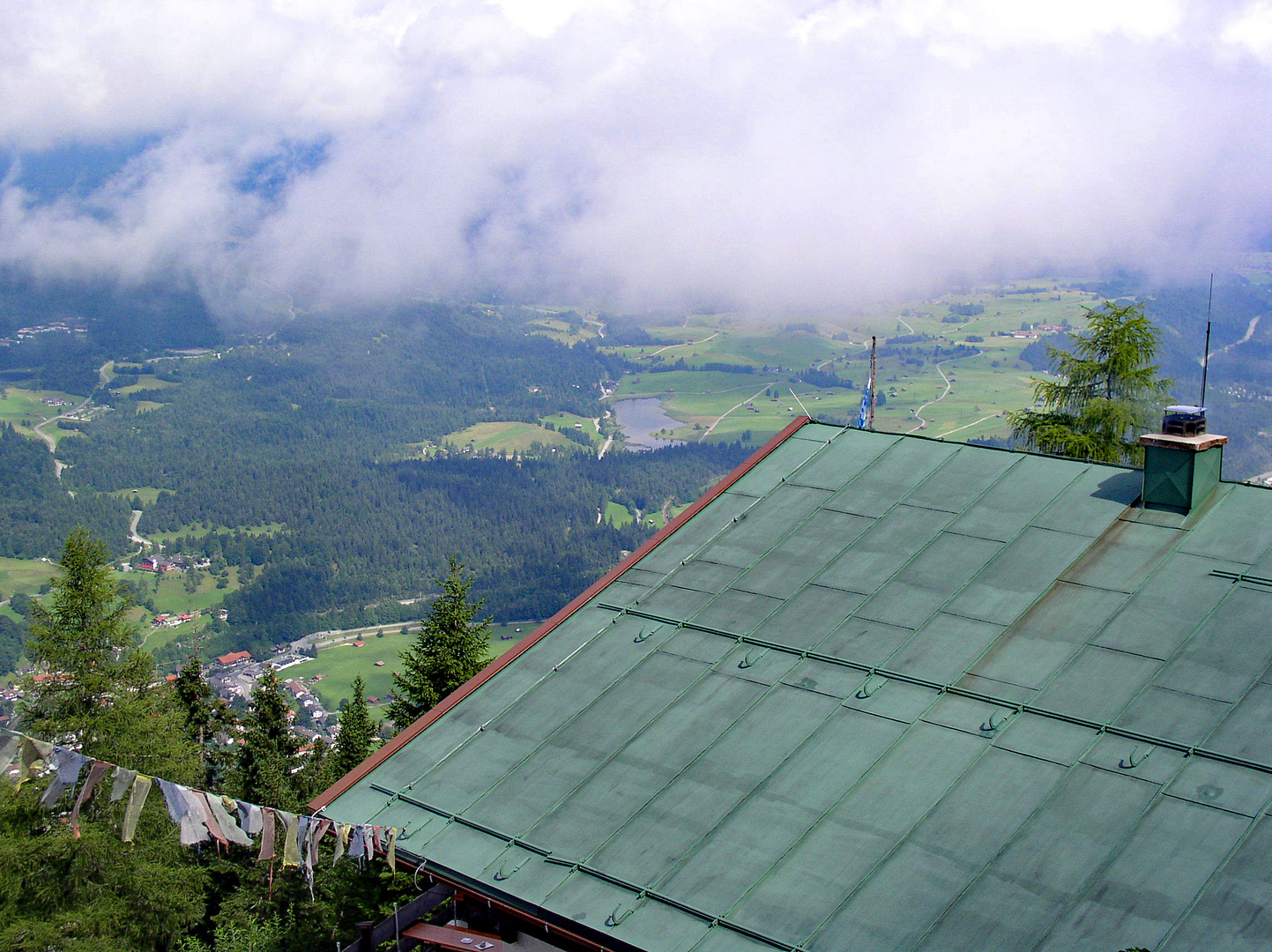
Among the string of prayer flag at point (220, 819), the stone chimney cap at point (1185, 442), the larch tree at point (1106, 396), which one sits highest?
the stone chimney cap at point (1185, 442)

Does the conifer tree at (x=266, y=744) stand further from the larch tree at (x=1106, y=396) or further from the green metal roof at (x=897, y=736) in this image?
the larch tree at (x=1106, y=396)

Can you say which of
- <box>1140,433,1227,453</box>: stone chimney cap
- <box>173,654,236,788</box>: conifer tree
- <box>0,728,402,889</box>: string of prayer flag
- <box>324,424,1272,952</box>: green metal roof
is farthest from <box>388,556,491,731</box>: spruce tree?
<box>1140,433,1227,453</box>: stone chimney cap

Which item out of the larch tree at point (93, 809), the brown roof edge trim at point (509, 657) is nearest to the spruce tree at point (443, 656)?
the larch tree at point (93, 809)

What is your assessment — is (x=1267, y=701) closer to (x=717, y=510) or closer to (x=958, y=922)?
(x=958, y=922)

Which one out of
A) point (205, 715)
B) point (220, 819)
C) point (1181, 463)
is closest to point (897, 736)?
point (1181, 463)

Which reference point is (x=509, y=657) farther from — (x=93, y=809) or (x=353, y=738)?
(x=353, y=738)
